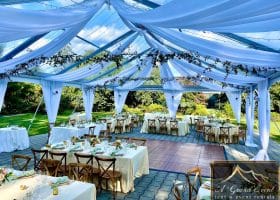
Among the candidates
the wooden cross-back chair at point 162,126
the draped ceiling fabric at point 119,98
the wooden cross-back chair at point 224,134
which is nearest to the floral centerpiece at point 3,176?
the wooden cross-back chair at point 224,134

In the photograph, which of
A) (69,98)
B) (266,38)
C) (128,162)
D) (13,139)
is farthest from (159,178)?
(69,98)

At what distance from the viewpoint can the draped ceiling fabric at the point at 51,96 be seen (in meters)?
11.2

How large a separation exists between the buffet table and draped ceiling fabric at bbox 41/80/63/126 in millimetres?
7704

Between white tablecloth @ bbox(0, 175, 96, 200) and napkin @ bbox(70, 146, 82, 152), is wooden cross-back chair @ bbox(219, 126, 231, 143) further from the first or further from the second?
white tablecloth @ bbox(0, 175, 96, 200)

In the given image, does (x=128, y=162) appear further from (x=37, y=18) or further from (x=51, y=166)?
(x=37, y=18)

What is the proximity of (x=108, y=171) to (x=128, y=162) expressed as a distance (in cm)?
47

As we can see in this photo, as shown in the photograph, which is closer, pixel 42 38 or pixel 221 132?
pixel 42 38

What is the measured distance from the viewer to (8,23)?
3.25 metres

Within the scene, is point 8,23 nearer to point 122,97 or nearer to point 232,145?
point 232,145

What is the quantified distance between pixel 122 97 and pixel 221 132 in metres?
7.93

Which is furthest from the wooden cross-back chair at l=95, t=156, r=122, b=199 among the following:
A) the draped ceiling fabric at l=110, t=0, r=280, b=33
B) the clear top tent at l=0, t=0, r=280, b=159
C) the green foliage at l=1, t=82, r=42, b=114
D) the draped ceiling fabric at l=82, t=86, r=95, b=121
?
the green foliage at l=1, t=82, r=42, b=114

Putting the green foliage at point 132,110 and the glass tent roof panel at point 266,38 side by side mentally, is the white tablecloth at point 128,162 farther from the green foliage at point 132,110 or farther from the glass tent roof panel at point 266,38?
the green foliage at point 132,110

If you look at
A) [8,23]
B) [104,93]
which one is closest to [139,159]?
[8,23]

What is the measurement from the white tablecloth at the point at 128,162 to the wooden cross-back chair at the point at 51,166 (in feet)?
1.53
